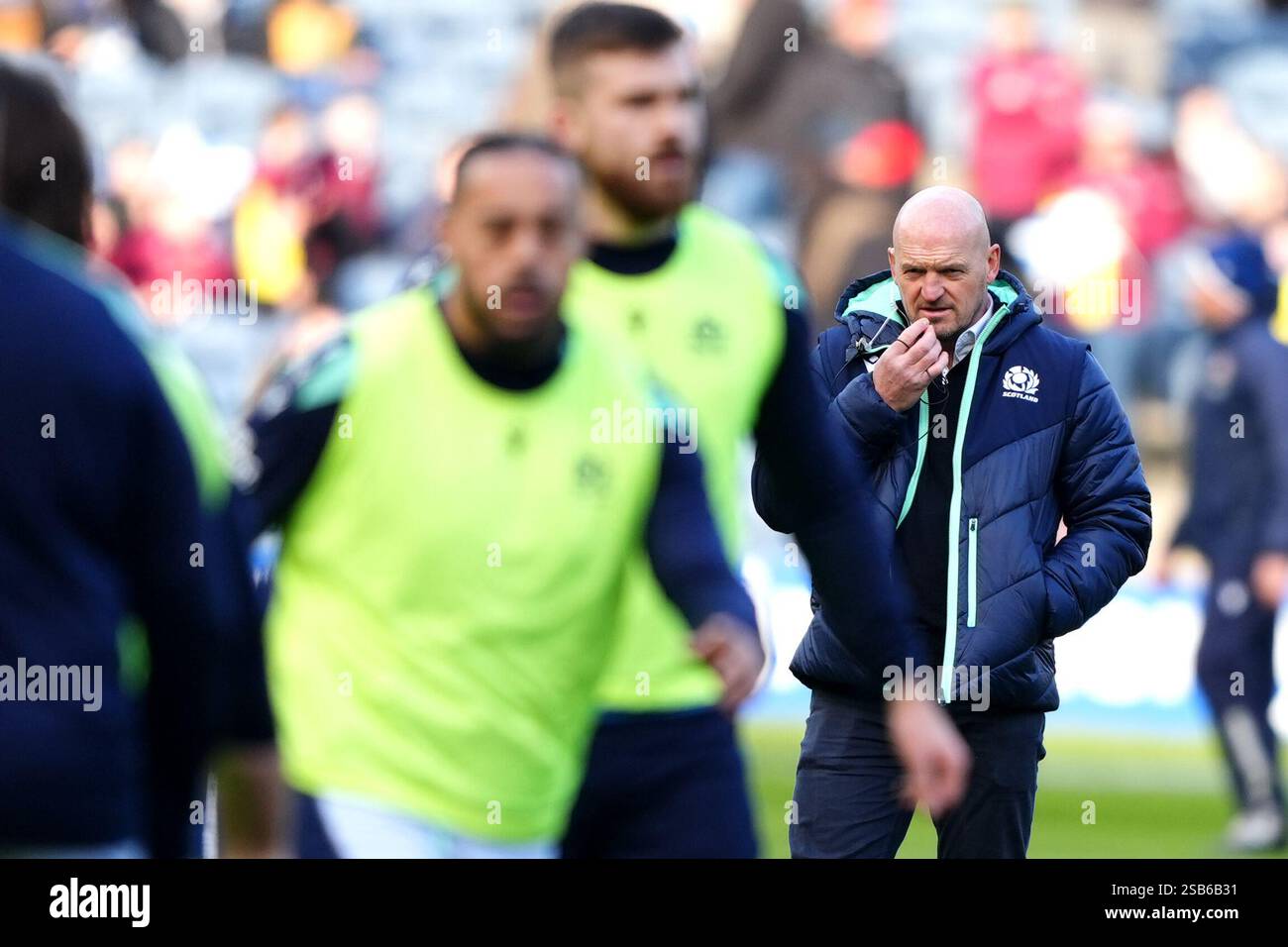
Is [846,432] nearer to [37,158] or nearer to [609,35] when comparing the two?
[609,35]

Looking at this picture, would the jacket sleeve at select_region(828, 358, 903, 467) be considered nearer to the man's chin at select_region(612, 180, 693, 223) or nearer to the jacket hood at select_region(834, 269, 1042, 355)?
the jacket hood at select_region(834, 269, 1042, 355)

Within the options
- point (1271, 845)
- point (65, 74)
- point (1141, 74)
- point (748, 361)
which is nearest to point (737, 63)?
point (1141, 74)

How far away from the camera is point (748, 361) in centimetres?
416

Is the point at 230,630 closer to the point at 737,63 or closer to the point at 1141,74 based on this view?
the point at 737,63

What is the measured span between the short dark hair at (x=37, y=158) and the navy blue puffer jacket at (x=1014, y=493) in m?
1.50

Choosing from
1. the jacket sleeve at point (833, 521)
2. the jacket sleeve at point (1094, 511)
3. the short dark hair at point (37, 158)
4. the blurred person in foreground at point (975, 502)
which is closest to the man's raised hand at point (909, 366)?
the blurred person in foreground at point (975, 502)

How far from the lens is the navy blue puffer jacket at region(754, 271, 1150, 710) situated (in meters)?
3.93

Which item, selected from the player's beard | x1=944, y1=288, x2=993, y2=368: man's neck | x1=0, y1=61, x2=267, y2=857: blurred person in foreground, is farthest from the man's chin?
x1=0, y1=61, x2=267, y2=857: blurred person in foreground

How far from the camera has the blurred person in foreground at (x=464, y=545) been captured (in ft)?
11.2

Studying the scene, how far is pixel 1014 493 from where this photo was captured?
3.94 meters

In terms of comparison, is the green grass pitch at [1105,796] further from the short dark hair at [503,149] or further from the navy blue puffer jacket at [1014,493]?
the short dark hair at [503,149]

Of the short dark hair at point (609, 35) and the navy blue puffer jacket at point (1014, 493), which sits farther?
the short dark hair at point (609, 35)

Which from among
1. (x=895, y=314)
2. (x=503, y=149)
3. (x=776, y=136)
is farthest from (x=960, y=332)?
(x=776, y=136)
